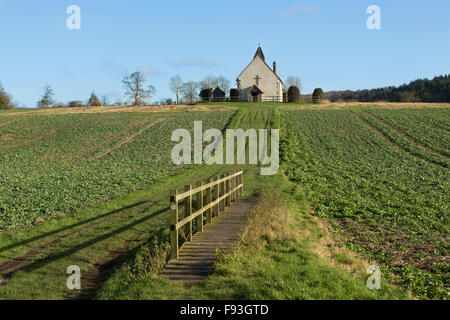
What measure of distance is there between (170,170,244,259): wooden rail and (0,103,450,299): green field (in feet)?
3.50

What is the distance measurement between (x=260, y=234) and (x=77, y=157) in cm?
3019

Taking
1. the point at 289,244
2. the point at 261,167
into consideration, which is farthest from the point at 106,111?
the point at 289,244

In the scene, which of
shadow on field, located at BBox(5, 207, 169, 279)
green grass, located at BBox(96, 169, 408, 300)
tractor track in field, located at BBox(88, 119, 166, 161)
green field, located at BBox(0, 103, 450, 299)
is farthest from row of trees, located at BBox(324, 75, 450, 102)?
green grass, located at BBox(96, 169, 408, 300)

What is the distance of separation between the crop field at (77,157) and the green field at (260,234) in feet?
0.41

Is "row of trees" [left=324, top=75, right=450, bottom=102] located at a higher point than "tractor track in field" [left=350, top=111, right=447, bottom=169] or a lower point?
higher

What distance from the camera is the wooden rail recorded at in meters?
7.98

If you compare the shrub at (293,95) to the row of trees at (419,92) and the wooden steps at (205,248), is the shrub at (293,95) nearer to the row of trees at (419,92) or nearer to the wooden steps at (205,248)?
the row of trees at (419,92)

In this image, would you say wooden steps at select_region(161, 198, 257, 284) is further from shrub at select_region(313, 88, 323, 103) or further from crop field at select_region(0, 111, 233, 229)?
shrub at select_region(313, 88, 323, 103)

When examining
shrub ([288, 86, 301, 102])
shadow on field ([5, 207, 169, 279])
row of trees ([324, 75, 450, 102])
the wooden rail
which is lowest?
shadow on field ([5, 207, 169, 279])

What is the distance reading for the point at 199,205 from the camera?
33.6 feet

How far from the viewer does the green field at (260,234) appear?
693 cm

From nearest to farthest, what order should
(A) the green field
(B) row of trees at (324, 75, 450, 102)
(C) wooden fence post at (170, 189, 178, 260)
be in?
(A) the green field
(C) wooden fence post at (170, 189, 178, 260)
(B) row of trees at (324, 75, 450, 102)

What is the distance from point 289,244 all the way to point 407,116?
4931 cm

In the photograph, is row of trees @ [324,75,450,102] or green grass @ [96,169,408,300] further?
row of trees @ [324,75,450,102]
